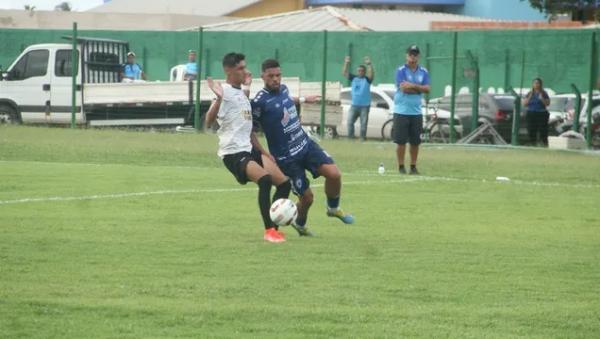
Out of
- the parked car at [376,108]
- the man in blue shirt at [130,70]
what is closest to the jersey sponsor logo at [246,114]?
the parked car at [376,108]

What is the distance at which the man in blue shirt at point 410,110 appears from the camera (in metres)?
20.7

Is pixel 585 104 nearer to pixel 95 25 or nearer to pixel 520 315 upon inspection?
pixel 520 315

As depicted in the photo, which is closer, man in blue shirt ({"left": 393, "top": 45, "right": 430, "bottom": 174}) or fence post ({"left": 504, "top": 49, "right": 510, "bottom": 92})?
man in blue shirt ({"left": 393, "top": 45, "right": 430, "bottom": 174})

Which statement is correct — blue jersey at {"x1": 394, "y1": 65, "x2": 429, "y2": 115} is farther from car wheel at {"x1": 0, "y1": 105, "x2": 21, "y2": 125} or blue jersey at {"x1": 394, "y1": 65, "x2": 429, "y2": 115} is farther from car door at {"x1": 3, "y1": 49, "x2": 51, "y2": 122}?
car wheel at {"x1": 0, "y1": 105, "x2": 21, "y2": 125}

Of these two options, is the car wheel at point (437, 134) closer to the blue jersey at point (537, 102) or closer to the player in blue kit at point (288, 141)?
the blue jersey at point (537, 102)

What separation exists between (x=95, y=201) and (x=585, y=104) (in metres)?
17.9

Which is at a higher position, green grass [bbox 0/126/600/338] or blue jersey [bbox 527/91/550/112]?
green grass [bbox 0/126/600/338]

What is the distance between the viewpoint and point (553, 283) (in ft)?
31.8

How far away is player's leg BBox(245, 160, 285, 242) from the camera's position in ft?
39.1

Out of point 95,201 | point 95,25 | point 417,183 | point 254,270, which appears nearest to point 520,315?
point 254,270

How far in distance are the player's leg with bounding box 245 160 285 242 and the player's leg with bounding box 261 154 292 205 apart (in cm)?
13

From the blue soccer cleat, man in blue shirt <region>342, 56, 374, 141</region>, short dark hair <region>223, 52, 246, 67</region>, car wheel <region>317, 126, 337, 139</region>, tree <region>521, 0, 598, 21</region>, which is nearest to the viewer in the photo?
short dark hair <region>223, 52, 246, 67</region>

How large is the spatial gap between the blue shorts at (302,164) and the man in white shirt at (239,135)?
34 cm

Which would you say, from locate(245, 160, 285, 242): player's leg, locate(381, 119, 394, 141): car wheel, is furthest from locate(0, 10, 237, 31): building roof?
locate(245, 160, 285, 242): player's leg
